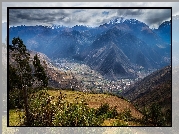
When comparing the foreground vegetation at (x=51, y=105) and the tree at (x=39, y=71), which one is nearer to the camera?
the foreground vegetation at (x=51, y=105)

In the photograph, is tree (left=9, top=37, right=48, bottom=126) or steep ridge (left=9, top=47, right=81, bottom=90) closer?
tree (left=9, top=37, right=48, bottom=126)

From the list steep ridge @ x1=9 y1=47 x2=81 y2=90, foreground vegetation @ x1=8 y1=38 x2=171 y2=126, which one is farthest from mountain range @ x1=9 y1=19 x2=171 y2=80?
foreground vegetation @ x1=8 y1=38 x2=171 y2=126

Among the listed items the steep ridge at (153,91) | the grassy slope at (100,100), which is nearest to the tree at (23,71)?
the grassy slope at (100,100)

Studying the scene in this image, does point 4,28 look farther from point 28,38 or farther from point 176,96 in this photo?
point 176,96

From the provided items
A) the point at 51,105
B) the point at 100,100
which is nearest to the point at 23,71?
the point at 51,105

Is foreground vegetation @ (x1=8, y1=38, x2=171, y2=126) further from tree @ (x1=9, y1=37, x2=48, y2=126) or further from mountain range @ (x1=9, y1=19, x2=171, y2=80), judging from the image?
mountain range @ (x1=9, y1=19, x2=171, y2=80)

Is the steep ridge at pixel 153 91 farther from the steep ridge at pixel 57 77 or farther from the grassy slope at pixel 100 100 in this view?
the steep ridge at pixel 57 77

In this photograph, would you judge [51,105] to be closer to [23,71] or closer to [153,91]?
[23,71]

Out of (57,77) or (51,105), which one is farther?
(57,77)
